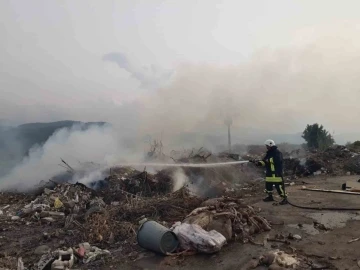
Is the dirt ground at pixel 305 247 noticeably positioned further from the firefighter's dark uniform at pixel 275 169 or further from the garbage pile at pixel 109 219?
the firefighter's dark uniform at pixel 275 169

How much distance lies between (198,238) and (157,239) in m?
0.63

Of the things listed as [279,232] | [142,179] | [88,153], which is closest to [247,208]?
[279,232]

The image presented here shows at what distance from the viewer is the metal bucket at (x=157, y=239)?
502 cm

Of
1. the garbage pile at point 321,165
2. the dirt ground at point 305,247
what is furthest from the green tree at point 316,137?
the dirt ground at point 305,247

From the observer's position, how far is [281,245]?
16.4ft

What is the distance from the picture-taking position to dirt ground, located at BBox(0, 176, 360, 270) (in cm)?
461

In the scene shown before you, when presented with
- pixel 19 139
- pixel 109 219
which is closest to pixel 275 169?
pixel 109 219

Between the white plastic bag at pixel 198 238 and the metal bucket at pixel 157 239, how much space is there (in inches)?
5.3

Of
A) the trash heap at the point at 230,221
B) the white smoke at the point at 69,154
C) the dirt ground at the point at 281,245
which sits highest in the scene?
the white smoke at the point at 69,154

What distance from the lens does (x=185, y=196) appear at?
7.84 m

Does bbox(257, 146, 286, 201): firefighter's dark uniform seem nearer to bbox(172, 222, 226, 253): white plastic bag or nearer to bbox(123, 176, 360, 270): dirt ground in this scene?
bbox(123, 176, 360, 270): dirt ground

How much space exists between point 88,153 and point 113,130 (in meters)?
Answer: 2.33

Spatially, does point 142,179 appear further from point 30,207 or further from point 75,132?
point 75,132

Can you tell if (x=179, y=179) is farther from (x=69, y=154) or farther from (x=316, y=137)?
(x=316, y=137)
